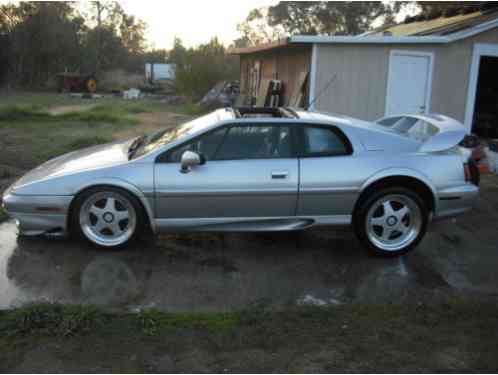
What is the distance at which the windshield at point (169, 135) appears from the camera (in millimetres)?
5301

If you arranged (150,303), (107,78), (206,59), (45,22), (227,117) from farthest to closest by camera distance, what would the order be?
1. (107,78)
2. (45,22)
3. (206,59)
4. (227,117)
5. (150,303)

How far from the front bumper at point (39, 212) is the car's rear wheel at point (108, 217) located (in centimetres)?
13

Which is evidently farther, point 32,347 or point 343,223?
point 343,223

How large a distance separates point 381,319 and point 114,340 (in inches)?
77.9

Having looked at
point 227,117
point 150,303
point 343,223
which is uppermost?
point 227,117

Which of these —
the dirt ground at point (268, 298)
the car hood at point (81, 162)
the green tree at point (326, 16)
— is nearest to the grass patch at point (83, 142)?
the car hood at point (81, 162)

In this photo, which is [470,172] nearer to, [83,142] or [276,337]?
[276,337]

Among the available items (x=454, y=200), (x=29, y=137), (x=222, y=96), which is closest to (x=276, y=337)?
(x=454, y=200)

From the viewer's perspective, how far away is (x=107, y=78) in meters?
41.2

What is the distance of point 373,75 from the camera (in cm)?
1121

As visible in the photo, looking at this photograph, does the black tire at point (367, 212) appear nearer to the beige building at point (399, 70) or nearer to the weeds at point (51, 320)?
the weeds at point (51, 320)

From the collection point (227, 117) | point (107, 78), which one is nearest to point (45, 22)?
point (107, 78)

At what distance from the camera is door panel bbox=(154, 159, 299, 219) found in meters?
A: 5.00

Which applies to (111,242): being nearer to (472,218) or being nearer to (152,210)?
(152,210)
